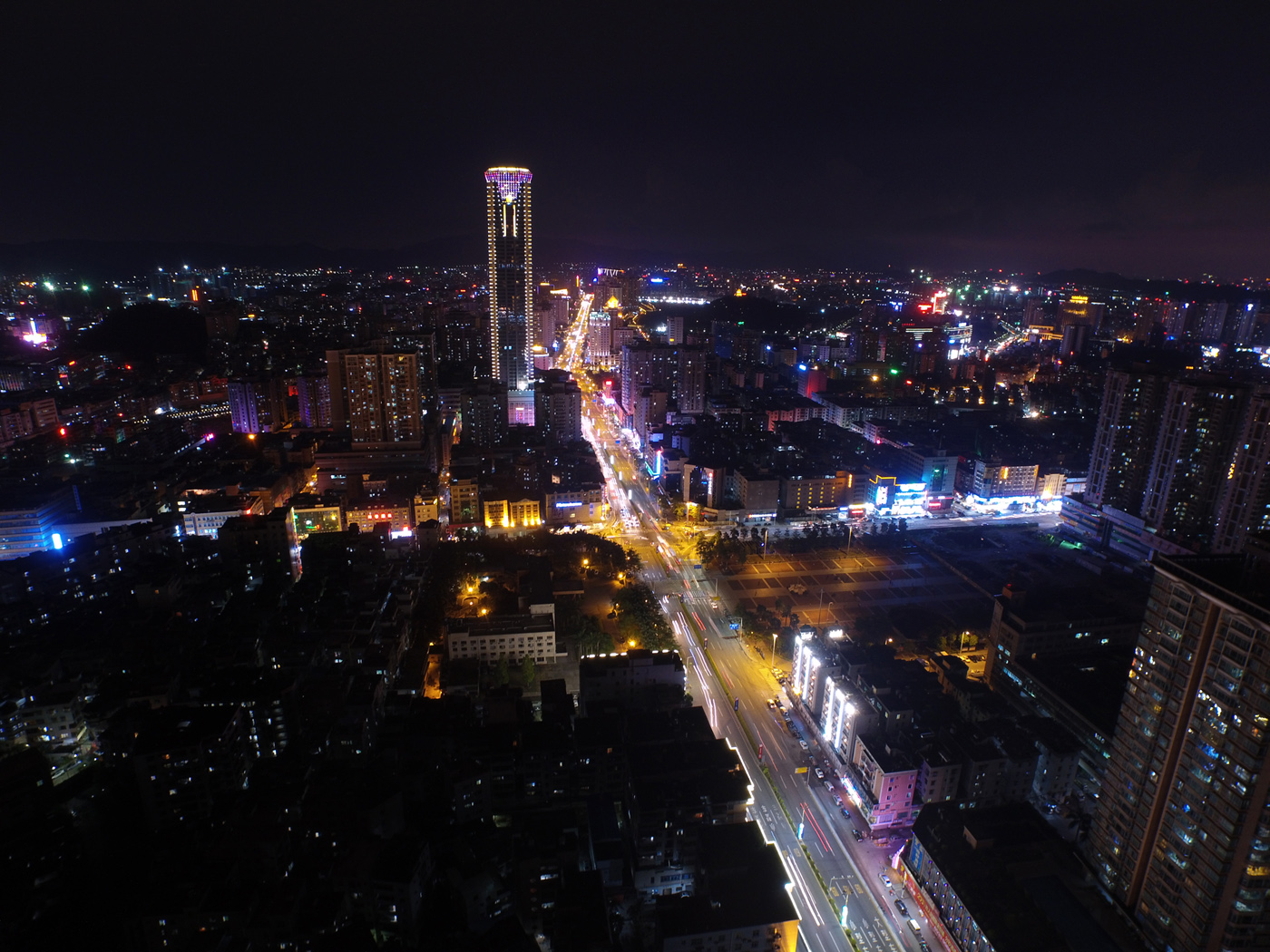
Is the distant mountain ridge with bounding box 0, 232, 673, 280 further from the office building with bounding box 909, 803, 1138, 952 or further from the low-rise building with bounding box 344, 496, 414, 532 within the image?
the office building with bounding box 909, 803, 1138, 952

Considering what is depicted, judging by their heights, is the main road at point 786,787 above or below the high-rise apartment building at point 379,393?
below

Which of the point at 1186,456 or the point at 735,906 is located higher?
the point at 1186,456

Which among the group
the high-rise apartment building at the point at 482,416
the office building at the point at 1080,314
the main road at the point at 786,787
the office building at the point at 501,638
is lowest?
the main road at the point at 786,787

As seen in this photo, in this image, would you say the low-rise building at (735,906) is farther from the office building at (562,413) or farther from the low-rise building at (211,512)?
the office building at (562,413)

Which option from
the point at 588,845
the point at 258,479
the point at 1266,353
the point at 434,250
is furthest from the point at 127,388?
the point at 434,250

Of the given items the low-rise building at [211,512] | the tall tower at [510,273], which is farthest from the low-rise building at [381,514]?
the tall tower at [510,273]

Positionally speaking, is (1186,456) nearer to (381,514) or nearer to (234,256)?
(381,514)

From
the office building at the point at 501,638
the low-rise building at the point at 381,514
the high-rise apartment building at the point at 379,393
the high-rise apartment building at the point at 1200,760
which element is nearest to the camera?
the high-rise apartment building at the point at 1200,760

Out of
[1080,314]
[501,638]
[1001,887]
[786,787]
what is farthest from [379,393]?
[1080,314]
